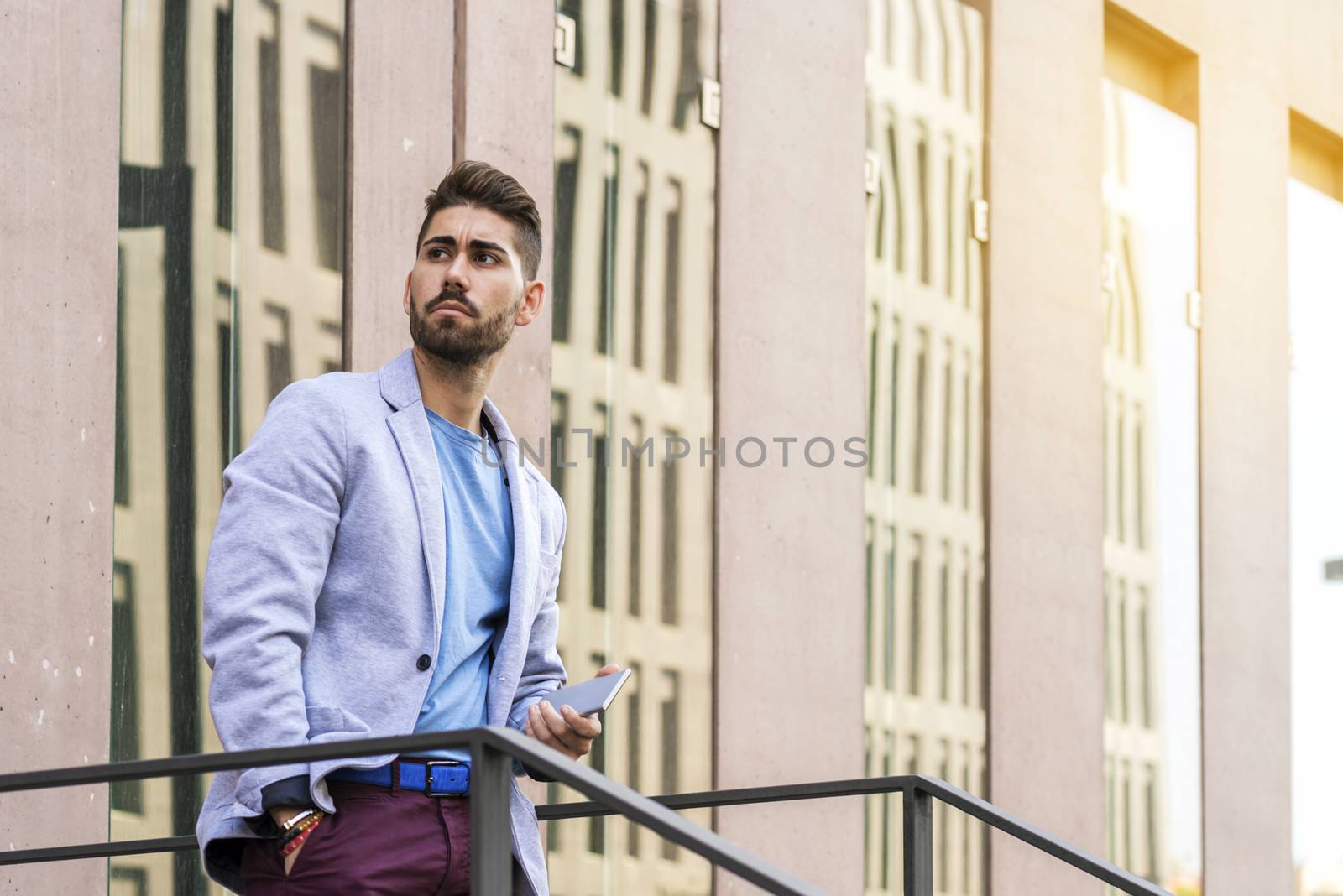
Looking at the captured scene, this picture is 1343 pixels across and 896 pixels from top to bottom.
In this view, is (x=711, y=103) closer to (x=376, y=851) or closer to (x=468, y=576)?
(x=468, y=576)

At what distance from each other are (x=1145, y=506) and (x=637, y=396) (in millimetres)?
4059

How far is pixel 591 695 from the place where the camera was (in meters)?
3.41

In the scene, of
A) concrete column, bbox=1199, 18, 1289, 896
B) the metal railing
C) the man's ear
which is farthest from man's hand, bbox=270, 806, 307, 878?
concrete column, bbox=1199, 18, 1289, 896

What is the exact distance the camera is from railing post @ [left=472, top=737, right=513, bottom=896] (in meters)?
2.93

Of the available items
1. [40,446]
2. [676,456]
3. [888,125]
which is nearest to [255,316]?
[40,446]

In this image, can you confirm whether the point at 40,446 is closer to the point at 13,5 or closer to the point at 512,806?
the point at 13,5

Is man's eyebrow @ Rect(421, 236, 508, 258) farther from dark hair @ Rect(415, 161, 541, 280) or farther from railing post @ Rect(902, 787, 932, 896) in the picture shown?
railing post @ Rect(902, 787, 932, 896)

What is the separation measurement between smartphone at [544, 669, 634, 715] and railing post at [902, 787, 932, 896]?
1.12 meters

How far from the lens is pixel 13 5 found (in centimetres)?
512

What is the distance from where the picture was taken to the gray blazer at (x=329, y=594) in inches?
124

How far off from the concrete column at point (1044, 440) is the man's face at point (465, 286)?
6.00 meters

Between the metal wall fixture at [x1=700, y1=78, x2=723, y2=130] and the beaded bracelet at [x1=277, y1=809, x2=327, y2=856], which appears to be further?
the metal wall fixture at [x1=700, y1=78, x2=723, y2=130]

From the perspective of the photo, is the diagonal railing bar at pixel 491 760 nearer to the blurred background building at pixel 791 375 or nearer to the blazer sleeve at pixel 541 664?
the blazer sleeve at pixel 541 664

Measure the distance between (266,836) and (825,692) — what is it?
5.11 m
